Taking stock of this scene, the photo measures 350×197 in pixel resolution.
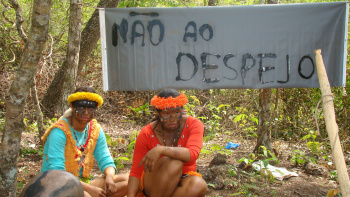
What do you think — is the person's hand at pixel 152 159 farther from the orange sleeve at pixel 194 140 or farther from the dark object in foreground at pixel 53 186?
the dark object in foreground at pixel 53 186

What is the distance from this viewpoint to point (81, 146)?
125 inches

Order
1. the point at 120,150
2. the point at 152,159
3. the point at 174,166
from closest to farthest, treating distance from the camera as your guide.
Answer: the point at 152,159 → the point at 174,166 → the point at 120,150

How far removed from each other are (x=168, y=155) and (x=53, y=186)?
971mm

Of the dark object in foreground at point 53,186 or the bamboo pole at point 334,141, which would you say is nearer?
the dark object in foreground at point 53,186

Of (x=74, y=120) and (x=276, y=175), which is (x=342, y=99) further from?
(x=74, y=120)

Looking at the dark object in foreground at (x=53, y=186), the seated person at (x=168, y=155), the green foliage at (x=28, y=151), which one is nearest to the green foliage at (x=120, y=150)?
the green foliage at (x=28, y=151)

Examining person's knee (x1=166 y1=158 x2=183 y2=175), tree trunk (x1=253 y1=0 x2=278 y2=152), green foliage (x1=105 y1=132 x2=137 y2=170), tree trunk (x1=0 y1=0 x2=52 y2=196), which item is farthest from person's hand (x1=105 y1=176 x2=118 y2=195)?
tree trunk (x1=253 y1=0 x2=278 y2=152)

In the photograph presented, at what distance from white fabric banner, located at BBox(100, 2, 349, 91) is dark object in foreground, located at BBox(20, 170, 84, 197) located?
177 cm

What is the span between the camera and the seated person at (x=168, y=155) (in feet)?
9.61

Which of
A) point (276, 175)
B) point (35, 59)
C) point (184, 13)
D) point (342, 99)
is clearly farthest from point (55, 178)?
point (342, 99)

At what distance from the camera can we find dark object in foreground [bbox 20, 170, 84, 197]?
2258 mm

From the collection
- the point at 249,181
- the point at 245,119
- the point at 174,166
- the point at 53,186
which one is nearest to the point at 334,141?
the point at 174,166

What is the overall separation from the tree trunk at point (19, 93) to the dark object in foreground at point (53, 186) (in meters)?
0.73

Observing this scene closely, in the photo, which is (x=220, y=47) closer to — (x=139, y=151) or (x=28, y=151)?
(x=139, y=151)
